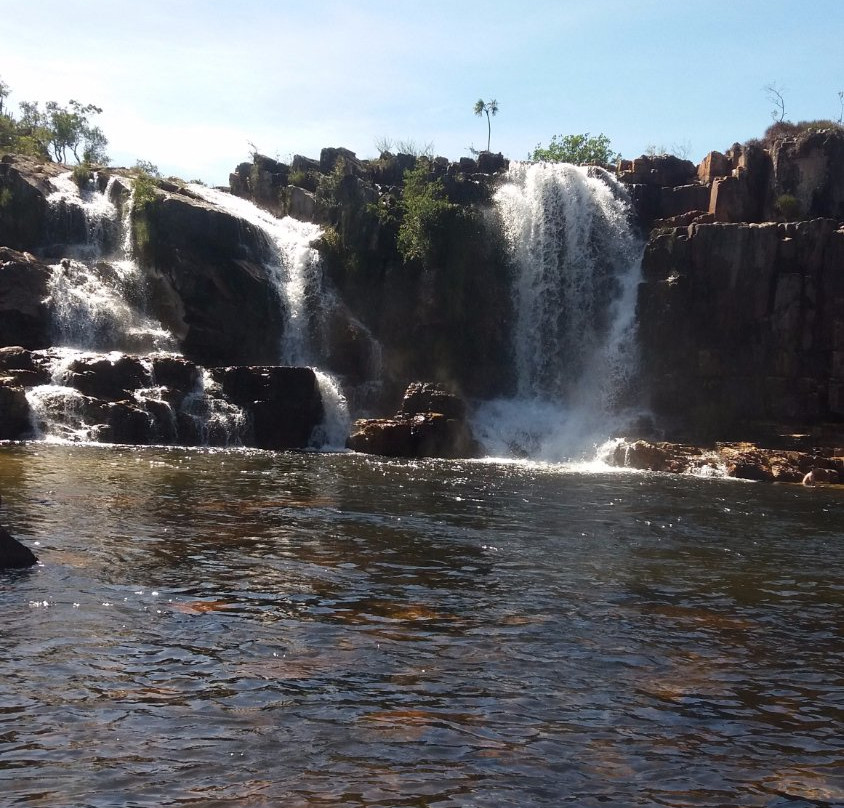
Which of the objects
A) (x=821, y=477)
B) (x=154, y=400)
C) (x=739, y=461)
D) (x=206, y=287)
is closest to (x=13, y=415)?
(x=154, y=400)

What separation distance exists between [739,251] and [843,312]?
4.75 metres

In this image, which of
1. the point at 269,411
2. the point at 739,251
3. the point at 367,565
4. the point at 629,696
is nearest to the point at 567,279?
the point at 739,251

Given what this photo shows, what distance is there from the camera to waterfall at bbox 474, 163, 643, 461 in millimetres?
41281

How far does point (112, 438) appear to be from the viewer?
32156 millimetres

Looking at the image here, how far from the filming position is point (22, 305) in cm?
3809

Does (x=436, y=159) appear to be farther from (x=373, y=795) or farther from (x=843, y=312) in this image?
(x=373, y=795)

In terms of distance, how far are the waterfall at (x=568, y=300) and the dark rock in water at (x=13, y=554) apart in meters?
26.7

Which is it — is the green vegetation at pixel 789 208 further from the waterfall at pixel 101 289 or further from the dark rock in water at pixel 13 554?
the dark rock in water at pixel 13 554

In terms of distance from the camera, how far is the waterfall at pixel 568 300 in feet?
135

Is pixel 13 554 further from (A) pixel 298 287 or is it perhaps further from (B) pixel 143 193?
(B) pixel 143 193

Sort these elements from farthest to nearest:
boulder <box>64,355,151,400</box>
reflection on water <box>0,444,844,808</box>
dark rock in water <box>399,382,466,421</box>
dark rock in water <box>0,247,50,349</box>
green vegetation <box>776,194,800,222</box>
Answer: green vegetation <box>776,194,800,222</box>, dark rock in water <box>0,247,50,349</box>, dark rock in water <box>399,382,466,421</box>, boulder <box>64,355,151,400</box>, reflection on water <box>0,444,844,808</box>

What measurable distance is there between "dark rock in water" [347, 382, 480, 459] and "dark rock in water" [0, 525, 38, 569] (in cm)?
2079

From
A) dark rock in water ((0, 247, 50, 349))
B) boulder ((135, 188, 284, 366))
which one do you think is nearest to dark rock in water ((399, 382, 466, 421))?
boulder ((135, 188, 284, 366))

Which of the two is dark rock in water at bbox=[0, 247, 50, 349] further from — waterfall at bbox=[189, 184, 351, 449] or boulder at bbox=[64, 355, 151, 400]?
waterfall at bbox=[189, 184, 351, 449]
